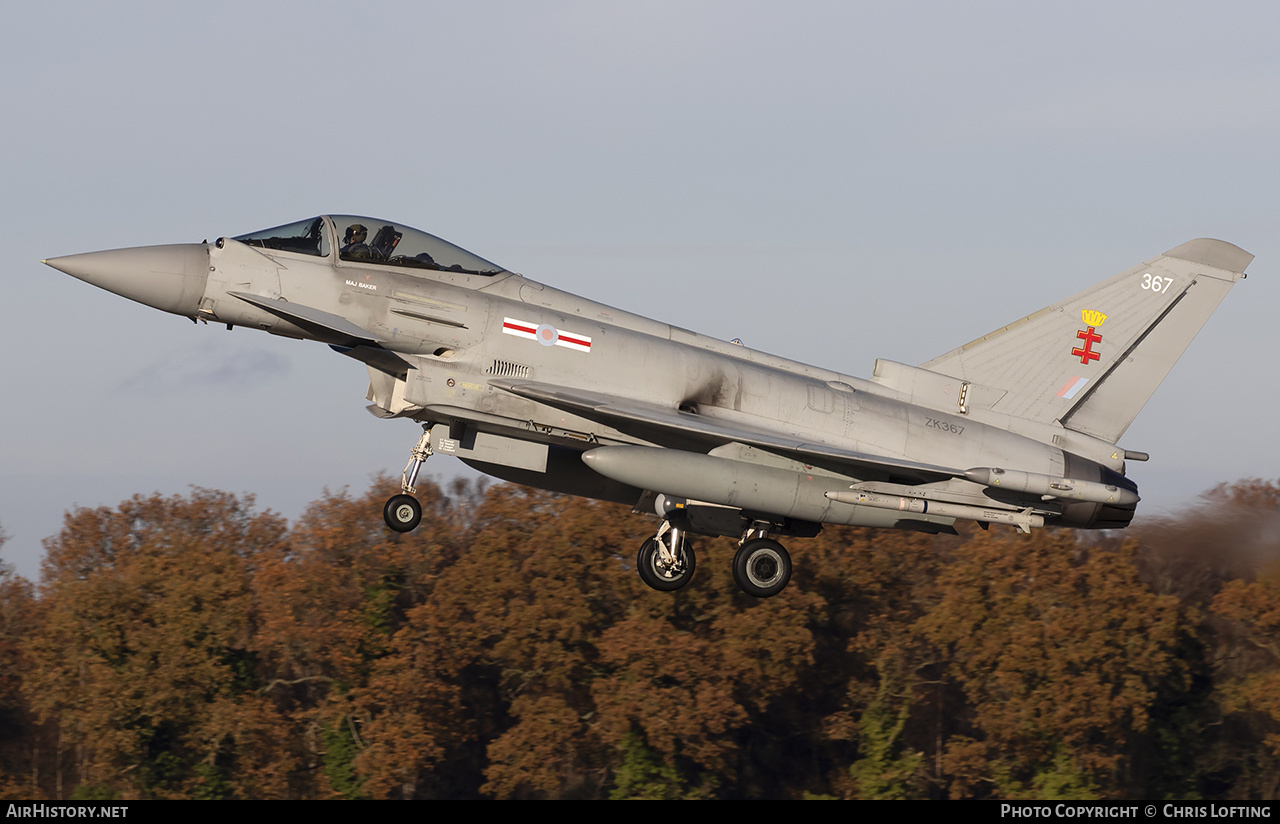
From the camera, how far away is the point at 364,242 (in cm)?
Answer: 1634

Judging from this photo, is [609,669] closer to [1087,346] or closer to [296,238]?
[1087,346]

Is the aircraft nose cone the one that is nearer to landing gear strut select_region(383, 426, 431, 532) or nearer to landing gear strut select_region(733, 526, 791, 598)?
landing gear strut select_region(383, 426, 431, 532)

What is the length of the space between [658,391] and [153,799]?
3969cm

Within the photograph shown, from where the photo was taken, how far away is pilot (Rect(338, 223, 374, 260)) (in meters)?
16.2

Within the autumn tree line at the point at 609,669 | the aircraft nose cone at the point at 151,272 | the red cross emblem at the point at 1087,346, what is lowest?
the autumn tree line at the point at 609,669

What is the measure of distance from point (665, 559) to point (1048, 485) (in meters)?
5.35

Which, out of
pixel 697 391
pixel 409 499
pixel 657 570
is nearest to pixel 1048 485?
pixel 697 391

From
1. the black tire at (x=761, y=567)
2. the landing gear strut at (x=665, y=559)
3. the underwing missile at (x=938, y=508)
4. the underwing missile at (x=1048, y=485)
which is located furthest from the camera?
the landing gear strut at (x=665, y=559)

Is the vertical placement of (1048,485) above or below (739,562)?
above

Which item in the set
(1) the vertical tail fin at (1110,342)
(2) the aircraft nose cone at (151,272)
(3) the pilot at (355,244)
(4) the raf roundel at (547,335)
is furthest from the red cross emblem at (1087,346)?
(2) the aircraft nose cone at (151,272)

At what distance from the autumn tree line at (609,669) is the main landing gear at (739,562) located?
29815mm

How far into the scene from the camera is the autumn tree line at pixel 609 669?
4859cm

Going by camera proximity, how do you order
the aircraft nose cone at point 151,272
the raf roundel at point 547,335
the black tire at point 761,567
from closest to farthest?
the aircraft nose cone at point 151,272 < the raf roundel at point 547,335 < the black tire at point 761,567

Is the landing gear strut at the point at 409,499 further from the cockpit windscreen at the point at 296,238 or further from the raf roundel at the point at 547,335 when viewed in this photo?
the cockpit windscreen at the point at 296,238
